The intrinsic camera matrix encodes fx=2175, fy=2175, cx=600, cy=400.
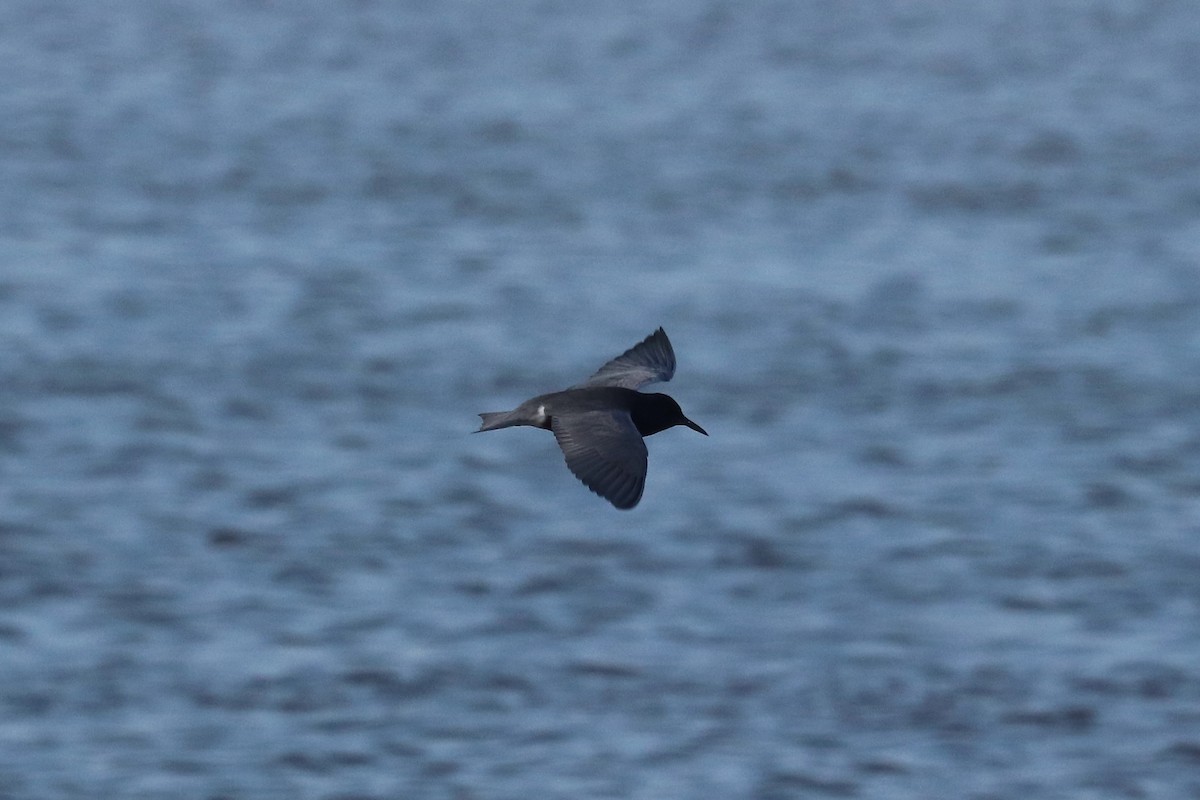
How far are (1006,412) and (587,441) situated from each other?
46.0ft

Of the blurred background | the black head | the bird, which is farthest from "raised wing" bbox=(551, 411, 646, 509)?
the blurred background

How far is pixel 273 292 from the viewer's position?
25469mm

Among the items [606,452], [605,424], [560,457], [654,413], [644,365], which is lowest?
[606,452]

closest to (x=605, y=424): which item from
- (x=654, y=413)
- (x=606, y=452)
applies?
(x=606, y=452)

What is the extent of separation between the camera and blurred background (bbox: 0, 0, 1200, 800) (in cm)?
1416

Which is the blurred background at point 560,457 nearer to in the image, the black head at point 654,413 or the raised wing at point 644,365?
the raised wing at point 644,365

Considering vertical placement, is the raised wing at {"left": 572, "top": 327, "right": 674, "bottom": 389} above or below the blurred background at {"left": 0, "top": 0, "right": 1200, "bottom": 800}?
below

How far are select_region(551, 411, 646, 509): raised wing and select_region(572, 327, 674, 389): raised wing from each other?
97cm

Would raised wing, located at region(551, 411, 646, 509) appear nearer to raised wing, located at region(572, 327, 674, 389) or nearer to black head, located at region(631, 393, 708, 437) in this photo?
black head, located at region(631, 393, 708, 437)

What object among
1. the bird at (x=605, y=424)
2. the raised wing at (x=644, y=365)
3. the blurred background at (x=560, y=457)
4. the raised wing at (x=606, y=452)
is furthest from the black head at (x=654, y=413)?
the blurred background at (x=560, y=457)

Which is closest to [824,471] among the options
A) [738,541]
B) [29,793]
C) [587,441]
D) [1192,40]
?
[738,541]

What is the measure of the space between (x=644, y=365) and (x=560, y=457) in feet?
36.1

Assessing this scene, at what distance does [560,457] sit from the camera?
64.1ft

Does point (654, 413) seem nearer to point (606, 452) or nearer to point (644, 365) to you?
point (606, 452)
